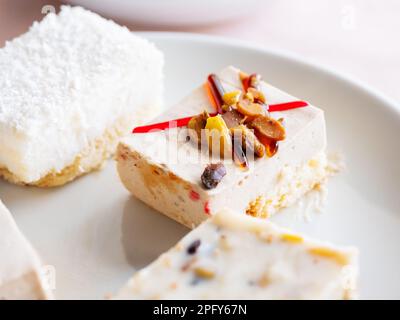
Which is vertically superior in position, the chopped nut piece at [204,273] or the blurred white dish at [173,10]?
the blurred white dish at [173,10]

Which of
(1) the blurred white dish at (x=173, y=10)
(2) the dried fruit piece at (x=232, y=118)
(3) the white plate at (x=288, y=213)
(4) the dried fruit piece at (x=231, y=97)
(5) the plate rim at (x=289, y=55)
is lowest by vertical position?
(3) the white plate at (x=288, y=213)

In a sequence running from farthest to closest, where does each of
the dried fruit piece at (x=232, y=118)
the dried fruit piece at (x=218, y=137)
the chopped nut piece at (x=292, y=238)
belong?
the dried fruit piece at (x=232, y=118) < the dried fruit piece at (x=218, y=137) < the chopped nut piece at (x=292, y=238)

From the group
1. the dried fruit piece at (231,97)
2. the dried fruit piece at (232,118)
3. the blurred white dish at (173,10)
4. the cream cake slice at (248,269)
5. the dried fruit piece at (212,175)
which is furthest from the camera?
the blurred white dish at (173,10)

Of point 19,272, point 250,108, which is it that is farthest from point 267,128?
point 19,272

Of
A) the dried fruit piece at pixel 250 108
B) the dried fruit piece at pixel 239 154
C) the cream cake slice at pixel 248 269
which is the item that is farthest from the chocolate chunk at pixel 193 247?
the dried fruit piece at pixel 250 108

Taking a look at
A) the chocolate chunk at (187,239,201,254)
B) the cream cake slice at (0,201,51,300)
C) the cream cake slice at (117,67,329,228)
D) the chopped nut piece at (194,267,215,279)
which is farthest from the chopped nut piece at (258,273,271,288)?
the cream cake slice at (0,201,51,300)

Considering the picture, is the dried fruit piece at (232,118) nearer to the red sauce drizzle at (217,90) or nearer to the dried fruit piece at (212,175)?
the red sauce drizzle at (217,90)

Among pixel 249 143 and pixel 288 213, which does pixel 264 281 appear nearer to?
pixel 249 143

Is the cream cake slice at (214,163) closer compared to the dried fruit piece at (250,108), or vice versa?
the cream cake slice at (214,163)

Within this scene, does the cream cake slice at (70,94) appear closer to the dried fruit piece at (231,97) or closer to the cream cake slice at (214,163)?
the cream cake slice at (214,163)
